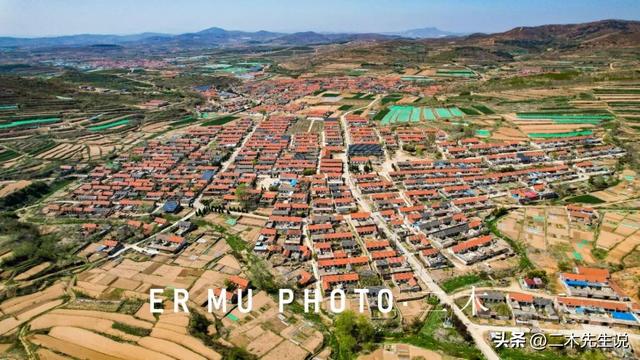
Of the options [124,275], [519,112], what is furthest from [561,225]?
[519,112]

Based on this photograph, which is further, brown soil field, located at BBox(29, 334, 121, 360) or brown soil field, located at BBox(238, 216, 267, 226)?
brown soil field, located at BBox(238, 216, 267, 226)

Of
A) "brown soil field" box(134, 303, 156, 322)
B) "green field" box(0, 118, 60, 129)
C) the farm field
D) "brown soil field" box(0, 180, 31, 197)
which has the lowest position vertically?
"brown soil field" box(134, 303, 156, 322)

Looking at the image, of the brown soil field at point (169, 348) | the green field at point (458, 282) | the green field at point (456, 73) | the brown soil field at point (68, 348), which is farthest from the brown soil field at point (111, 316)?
the green field at point (456, 73)

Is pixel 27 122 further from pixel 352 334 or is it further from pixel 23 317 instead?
pixel 352 334

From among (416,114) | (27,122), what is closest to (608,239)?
(416,114)

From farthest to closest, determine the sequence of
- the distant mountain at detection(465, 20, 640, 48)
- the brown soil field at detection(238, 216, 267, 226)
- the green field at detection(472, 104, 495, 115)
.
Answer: the distant mountain at detection(465, 20, 640, 48) < the green field at detection(472, 104, 495, 115) < the brown soil field at detection(238, 216, 267, 226)

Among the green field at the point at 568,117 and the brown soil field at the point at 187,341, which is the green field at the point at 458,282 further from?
the green field at the point at 568,117

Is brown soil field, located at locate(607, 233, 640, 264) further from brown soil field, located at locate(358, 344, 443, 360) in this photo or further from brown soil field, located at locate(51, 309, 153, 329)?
A: brown soil field, located at locate(51, 309, 153, 329)

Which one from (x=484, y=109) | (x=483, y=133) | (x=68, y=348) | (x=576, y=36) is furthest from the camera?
(x=576, y=36)

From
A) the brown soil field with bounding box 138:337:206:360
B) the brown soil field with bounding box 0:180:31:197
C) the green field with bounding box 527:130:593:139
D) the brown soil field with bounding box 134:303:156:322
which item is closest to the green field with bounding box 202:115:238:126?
the brown soil field with bounding box 0:180:31:197
